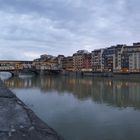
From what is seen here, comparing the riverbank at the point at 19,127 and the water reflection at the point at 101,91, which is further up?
the riverbank at the point at 19,127

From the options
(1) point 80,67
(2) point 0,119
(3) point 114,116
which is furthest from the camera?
(1) point 80,67

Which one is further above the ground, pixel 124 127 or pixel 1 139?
pixel 1 139

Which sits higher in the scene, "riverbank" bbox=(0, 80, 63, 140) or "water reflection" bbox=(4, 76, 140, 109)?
"riverbank" bbox=(0, 80, 63, 140)

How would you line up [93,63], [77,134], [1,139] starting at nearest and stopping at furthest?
1. [1,139]
2. [77,134]
3. [93,63]

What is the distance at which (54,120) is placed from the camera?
16.2 meters

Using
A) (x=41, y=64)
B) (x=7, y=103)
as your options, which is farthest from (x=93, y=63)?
(x=7, y=103)

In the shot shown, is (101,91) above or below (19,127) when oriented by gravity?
below

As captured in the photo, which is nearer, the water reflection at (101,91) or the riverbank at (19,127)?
the riverbank at (19,127)

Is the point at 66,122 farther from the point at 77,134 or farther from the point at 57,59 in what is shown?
the point at 57,59

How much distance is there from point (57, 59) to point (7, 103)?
538ft

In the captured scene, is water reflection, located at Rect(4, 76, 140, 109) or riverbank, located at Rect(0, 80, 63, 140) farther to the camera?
water reflection, located at Rect(4, 76, 140, 109)

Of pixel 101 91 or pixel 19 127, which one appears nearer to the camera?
pixel 19 127

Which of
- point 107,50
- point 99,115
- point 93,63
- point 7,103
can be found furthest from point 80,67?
point 7,103

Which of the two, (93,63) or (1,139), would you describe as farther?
(93,63)
